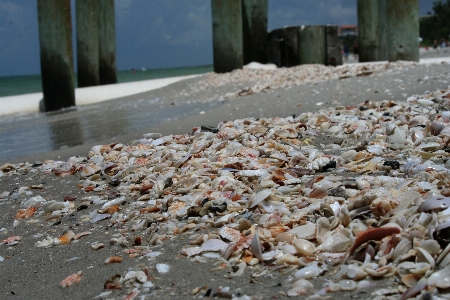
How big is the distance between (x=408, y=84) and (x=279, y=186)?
405 cm

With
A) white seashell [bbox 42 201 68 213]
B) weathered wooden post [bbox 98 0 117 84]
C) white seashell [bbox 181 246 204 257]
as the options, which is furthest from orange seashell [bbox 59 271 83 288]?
weathered wooden post [bbox 98 0 117 84]

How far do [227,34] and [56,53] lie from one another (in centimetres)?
376

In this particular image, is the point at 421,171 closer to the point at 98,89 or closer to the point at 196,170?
the point at 196,170

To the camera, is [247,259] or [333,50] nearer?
[247,259]

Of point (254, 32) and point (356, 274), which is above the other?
point (254, 32)

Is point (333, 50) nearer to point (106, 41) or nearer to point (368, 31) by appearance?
point (368, 31)

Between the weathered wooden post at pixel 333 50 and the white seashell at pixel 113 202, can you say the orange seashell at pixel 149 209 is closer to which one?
the white seashell at pixel 113 202

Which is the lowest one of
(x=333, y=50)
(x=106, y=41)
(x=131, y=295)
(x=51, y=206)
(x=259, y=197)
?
(x=131, y=295)

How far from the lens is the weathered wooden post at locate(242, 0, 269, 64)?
14.5 meters

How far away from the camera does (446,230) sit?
6.59 feet

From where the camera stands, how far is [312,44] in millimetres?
12719

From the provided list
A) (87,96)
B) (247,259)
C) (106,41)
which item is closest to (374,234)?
(247,259)

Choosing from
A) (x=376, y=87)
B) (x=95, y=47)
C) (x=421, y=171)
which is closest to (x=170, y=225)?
(x=421, y=171)

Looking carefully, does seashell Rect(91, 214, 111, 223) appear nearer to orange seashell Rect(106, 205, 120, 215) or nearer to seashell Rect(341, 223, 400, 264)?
orange seashell Rect(106, 205, 120, 215)
